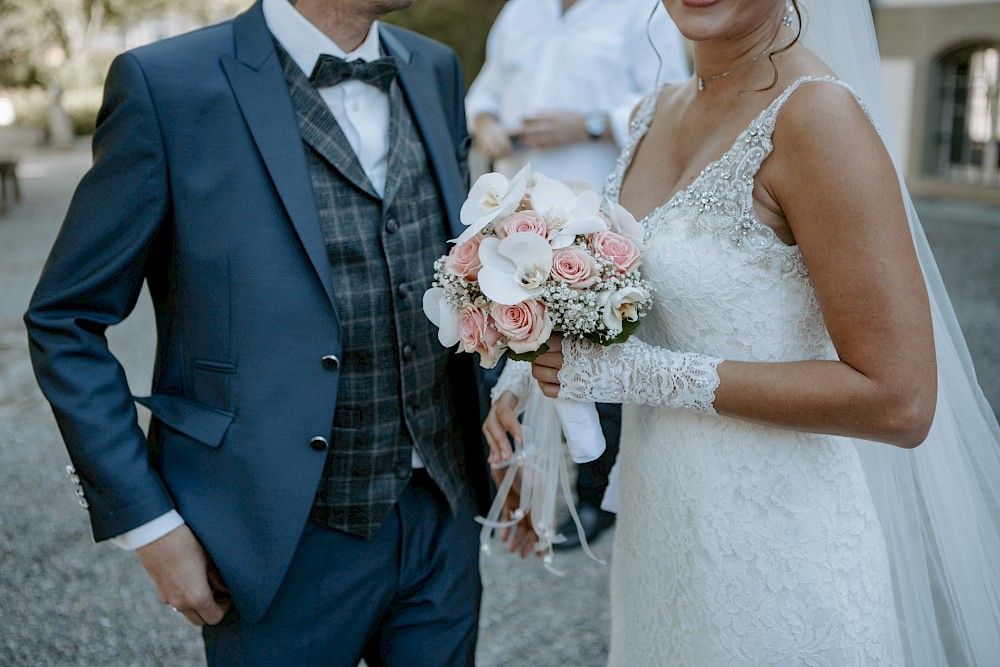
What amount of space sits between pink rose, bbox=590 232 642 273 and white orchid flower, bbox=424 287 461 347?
32 cm

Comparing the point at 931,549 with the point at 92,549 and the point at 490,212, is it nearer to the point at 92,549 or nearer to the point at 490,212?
the point at 490,212

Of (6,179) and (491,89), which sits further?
(6,179)

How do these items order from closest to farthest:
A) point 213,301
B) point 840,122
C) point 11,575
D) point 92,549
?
point 840,122, point 213,301, point 11,575, point 92,549

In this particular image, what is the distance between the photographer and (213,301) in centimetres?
206

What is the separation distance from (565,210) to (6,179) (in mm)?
14335

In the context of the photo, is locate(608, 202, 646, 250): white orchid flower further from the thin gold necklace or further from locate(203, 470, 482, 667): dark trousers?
locate(203, 470, 482, 667): dark trousers

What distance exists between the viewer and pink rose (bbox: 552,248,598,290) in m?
1.88

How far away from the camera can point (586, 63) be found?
4.22 metres

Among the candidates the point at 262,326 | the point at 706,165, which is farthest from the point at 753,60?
the point at 262,326

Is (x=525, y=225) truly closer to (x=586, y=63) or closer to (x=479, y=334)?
(x=479, y=334)

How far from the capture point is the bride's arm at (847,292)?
1.76m

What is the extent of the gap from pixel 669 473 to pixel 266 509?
887 mm

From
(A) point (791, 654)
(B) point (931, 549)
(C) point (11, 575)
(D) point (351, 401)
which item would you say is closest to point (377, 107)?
(D) point (351, 401)

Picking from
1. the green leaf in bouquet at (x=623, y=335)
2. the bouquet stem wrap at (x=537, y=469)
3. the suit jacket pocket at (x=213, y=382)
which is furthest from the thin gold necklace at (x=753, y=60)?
the suit jacket pocket at (x=213, y=382)
